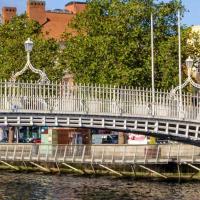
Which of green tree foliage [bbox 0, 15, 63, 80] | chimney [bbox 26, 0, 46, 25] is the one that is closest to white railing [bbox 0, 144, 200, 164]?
green tree foliage [bbox 0, 15, 63, 80]

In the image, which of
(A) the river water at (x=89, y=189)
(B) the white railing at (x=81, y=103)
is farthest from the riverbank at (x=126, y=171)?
(B) the white railing at (x=81, y=103)

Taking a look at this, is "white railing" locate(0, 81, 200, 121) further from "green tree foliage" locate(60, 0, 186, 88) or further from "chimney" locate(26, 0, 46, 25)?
"chimney" locate(26, 0, 46, 25)

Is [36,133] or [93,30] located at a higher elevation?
[93,30]

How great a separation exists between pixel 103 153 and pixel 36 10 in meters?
51.2

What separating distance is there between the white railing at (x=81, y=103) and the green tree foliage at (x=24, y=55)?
28553 millimetres

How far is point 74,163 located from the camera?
60.3 m

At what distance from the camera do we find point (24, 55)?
73125 mm

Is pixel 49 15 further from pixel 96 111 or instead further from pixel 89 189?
pixel 96 111

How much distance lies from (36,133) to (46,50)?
99.4ft

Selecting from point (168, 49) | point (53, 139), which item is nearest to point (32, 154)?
point (53, 139)

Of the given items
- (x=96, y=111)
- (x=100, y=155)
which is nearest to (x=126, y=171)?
(x=100, y=155)

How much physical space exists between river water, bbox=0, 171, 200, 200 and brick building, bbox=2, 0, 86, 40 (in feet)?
163

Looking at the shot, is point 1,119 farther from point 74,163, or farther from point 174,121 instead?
point 74,163

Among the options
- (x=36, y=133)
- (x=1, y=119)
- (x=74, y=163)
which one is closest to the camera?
(x=1, y=119)
